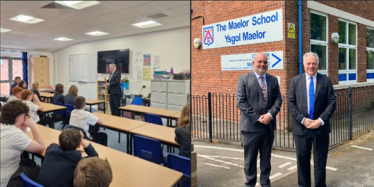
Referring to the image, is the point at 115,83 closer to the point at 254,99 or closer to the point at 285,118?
the point at 254,99

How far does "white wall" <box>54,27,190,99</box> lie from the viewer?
539 mm

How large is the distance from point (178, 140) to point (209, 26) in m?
0.76

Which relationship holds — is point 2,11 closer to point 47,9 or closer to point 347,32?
point 47,9

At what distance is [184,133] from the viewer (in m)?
0.69

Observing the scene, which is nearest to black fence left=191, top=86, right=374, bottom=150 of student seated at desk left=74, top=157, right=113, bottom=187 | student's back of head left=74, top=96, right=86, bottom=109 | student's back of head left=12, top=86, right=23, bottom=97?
student seated at desk left=74, top=157, right=113, bottom=187

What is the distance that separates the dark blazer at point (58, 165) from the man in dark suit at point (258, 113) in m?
0.97

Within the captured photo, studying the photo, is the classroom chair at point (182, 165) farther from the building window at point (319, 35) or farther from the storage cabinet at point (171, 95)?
the building window at point (319, 35)

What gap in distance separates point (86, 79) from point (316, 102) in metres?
1.65

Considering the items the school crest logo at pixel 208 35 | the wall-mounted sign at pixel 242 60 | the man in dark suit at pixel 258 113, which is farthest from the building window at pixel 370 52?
the school crest logo at pixel 208 35

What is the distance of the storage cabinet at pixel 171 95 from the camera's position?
578 mm

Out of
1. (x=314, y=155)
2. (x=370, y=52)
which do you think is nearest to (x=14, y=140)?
(x=314, y=155)

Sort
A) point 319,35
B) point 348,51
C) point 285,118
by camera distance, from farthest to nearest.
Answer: point 319,35, point 348,51, point 285,118

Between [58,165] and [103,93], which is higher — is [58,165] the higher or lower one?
the lower one

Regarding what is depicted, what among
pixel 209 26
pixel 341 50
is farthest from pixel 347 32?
pixel 209 26
